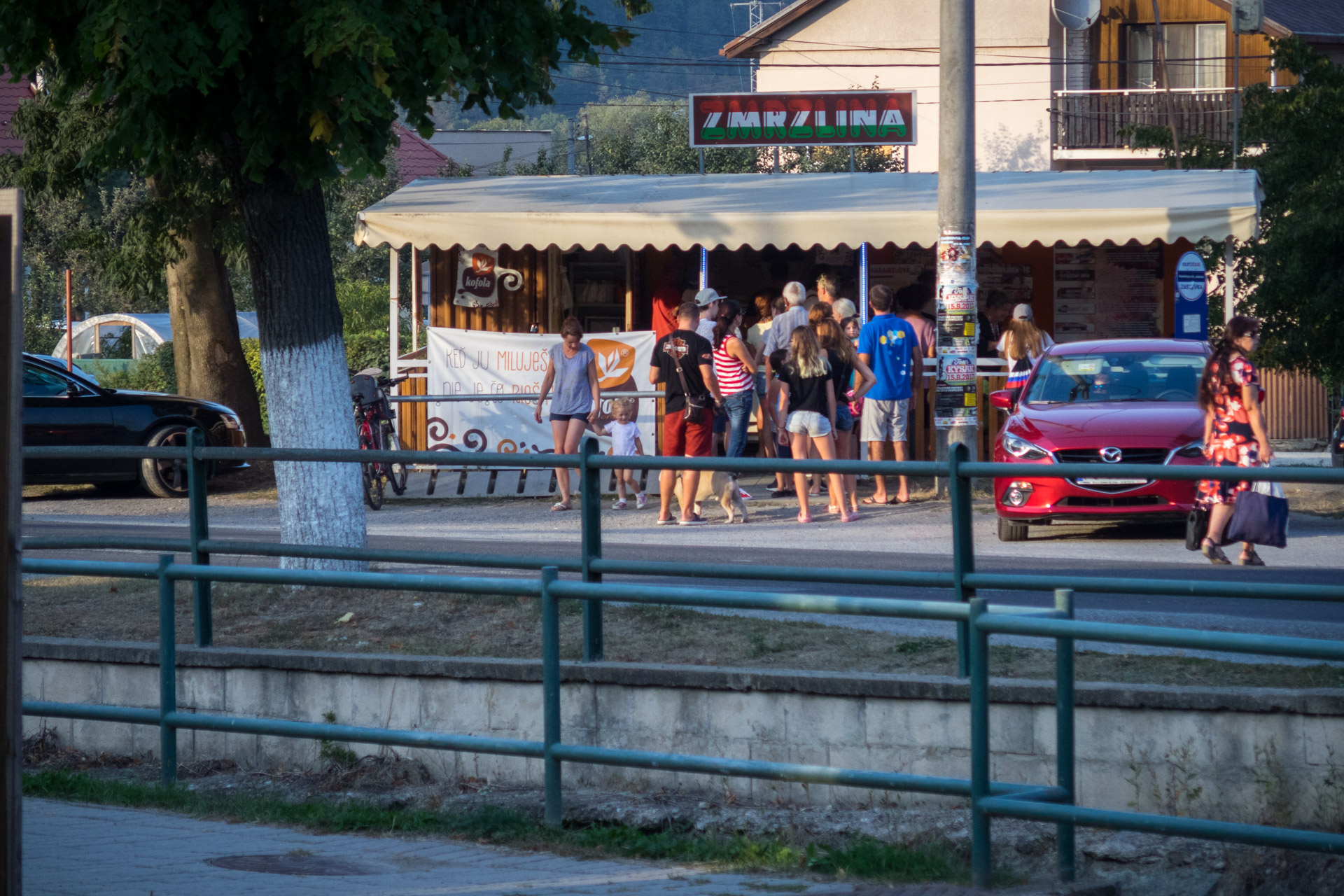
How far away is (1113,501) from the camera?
444 inches

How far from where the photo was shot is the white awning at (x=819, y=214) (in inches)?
651

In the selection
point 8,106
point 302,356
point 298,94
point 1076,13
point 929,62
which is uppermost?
point 929,62

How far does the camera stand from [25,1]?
845 cm

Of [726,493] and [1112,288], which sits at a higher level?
[1112,288]

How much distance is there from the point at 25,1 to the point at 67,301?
16.1 m

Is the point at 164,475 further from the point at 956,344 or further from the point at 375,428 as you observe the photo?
the point at 956,344

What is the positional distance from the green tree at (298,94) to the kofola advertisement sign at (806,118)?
10147 mm

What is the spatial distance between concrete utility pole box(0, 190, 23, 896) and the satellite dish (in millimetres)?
32878

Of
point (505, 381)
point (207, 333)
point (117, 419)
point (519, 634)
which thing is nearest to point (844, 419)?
point (505, 381)

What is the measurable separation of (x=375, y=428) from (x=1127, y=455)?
7.64 meters

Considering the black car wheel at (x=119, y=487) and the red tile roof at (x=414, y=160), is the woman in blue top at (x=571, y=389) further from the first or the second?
the red tile roof at (x=414, y=160)

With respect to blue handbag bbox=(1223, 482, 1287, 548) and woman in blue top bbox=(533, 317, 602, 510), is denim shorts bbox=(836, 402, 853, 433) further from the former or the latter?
blue handbag bbox=(1223, 482, 1287, 548)

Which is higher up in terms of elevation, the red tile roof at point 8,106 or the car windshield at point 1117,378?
the red tile roof at point 8,106

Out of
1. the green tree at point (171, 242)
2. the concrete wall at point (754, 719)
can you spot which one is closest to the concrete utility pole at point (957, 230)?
the concrete wall at point (754, 719)
